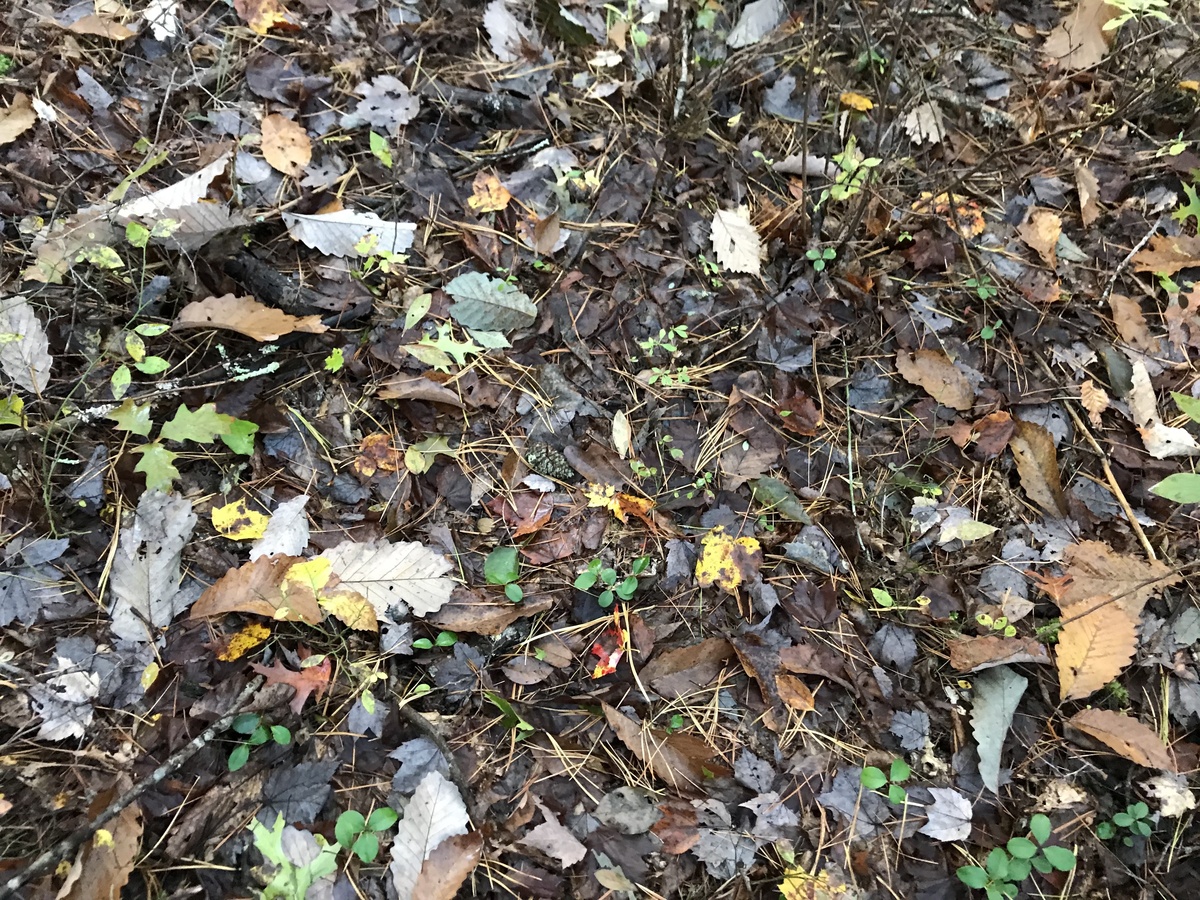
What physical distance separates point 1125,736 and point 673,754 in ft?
3.98

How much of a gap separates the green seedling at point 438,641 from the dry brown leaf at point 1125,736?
5.57 feet

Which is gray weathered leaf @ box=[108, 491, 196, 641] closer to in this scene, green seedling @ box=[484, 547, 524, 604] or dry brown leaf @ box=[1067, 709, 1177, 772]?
green seedling @ box=[484, 547, 524, 604]

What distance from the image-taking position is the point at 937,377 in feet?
7.22

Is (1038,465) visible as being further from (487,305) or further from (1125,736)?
(487,305)

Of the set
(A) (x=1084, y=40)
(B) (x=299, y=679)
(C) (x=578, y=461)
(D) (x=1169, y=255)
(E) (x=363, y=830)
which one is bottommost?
(E) (x=363, y=830)

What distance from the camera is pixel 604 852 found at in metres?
1.58

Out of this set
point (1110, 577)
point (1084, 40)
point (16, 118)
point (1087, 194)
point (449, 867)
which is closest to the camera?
point (449, 867)

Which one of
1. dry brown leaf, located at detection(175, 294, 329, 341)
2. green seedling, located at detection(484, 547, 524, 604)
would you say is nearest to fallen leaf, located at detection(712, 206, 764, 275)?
green seedling, located at detection(484, 547, 524, 604)

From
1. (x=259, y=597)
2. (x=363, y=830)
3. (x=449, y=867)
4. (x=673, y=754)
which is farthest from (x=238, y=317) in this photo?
(x=673, y=754)

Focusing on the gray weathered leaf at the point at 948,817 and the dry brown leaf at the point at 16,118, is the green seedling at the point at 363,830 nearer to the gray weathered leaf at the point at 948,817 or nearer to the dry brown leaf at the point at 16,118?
the gray weathered leaf at the point at 948,817

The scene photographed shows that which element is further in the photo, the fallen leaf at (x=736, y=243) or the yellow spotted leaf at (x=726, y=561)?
the fallen leaf at (x=736, y=243)

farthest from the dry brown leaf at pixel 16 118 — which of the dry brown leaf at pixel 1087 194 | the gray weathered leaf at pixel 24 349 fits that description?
the dry brown leaf at pixel 1087 194

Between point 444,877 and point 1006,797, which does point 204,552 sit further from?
point 1006,797

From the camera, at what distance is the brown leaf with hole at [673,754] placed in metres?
1.69
